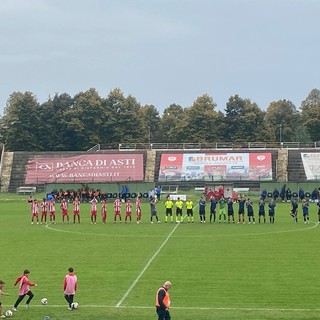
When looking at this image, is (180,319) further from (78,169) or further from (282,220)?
(78,169)

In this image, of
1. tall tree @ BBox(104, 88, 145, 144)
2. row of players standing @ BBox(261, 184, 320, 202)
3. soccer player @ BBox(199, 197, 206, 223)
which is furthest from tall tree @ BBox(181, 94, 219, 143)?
soccer player @ BBox(199, 197, 206, 223)

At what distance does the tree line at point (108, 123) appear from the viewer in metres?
90.2

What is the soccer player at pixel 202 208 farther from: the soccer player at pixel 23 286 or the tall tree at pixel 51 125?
the tall tree at pixel 51 125

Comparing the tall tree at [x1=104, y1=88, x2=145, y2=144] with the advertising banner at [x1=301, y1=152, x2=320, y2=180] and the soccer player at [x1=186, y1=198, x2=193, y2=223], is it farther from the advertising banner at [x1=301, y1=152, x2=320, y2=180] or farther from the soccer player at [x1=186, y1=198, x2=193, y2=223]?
the soccer player at [x1=186, y1=198, x2=193, y2=223]

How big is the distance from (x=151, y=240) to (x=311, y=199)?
29341 millimetres

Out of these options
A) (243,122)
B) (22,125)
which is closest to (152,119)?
(243,122)

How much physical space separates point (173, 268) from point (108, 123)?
6837 cm

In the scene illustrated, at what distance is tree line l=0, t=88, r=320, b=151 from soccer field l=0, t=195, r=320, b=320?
53.4m

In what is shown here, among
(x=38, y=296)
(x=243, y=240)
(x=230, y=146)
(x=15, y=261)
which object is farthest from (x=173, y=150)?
(x=38, y=296)

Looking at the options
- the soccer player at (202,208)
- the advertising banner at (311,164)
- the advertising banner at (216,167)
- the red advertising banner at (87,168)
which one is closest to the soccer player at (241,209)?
the soccer player at (202,208)

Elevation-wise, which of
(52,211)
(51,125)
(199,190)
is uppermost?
(51,125)

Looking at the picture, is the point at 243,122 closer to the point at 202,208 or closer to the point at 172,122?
the point at 172,122

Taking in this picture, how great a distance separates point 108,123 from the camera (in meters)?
90.5

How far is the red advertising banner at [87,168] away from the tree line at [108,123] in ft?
51.7
